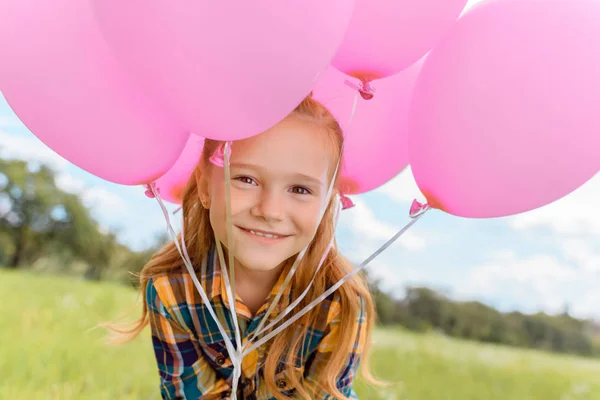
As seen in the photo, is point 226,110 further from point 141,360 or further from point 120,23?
point 141,360

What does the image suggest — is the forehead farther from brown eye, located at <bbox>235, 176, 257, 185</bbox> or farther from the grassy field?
the grassy field

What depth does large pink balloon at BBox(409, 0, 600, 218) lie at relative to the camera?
94 cm

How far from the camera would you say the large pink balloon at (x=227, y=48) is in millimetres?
759

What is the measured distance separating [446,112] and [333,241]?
439 millimetres

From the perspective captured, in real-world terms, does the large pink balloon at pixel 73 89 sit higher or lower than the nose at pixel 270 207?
higher

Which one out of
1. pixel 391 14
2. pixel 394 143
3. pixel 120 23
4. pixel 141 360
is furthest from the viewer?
pixel 141 360

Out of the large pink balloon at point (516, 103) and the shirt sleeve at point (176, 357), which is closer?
the large pink balloon at point (516, 103)

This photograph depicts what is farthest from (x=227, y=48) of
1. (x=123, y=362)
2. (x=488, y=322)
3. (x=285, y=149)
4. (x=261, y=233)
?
(x=488, y=322)

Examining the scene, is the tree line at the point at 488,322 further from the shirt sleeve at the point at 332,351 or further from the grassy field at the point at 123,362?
the shirt sleeve at the point at 332,351

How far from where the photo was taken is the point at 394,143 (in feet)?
4.16

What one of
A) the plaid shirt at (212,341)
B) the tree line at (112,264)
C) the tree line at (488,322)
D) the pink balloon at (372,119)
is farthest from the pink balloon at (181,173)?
the tree line at (488,322)

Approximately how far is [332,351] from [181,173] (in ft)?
1.74

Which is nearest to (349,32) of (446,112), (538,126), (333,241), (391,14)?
(391,14)

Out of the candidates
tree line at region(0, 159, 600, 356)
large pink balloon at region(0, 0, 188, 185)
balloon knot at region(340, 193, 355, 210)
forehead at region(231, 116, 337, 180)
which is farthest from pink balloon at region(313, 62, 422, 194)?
tree line at region(0, 159, 600, 356)
